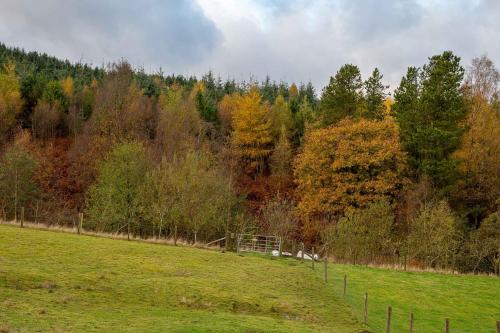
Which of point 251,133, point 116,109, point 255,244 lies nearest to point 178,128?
point 251,133

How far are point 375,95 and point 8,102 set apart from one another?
6905 centimetres

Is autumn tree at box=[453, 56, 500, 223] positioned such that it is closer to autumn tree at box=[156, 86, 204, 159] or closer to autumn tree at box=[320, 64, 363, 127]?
autumn tree at box=[320, 64, 363, 127]

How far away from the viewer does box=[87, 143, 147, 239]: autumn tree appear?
56.7 meters

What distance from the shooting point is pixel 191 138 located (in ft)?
273

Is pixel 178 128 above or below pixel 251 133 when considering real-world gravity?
below

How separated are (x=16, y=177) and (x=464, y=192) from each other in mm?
55602

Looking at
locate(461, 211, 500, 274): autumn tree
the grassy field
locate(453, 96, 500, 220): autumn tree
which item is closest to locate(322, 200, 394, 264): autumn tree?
the grassy field

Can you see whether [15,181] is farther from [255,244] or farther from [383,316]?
[383,316]

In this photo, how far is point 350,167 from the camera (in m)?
62.8

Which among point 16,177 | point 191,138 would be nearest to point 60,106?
point 191,138

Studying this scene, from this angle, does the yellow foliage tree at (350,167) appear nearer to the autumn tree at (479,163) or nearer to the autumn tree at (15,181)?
the autumn tree at (479,163)

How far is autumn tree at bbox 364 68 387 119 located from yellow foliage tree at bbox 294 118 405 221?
10.2 meters

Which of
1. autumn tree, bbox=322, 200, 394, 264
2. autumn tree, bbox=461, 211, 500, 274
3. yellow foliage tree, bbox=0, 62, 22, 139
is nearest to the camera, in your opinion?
autumn tree, bbox=322, 200, 394, 264

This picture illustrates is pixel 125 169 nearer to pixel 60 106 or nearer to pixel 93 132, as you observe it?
pixel 93 132
